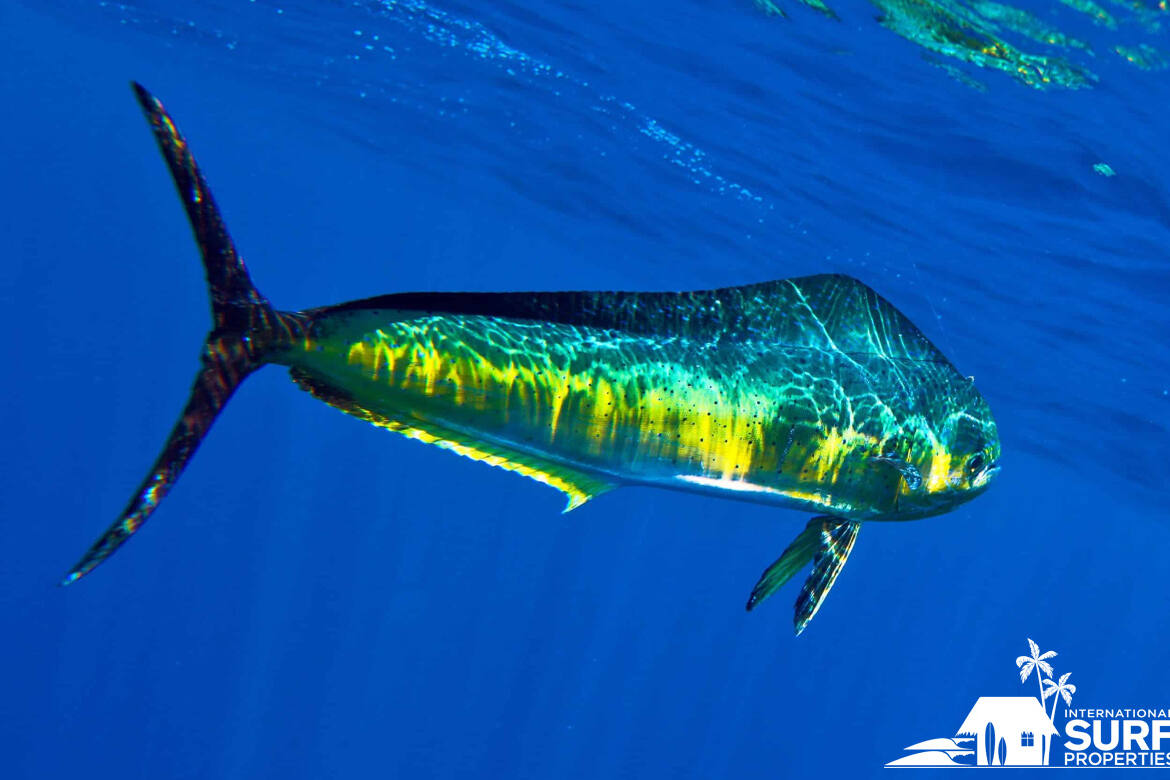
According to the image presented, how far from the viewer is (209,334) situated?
1298 millimetres

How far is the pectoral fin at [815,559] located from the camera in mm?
1761

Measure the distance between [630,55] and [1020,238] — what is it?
27.0 ft

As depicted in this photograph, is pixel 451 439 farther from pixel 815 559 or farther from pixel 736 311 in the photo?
pixel 815 559

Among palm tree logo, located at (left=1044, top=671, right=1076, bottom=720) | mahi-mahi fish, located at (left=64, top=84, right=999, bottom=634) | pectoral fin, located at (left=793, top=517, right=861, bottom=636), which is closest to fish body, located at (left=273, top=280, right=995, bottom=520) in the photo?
mahi-mahi fish, located at (left=64, top=84, right=999, bottom=634)

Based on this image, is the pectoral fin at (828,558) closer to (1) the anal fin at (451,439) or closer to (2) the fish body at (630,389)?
(2) the fish body at (630,389)

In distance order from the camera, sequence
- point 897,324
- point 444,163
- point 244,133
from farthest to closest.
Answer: point 244,133
point 444,163
point 897,324

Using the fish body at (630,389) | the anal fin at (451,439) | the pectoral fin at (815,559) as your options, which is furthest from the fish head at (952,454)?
the anal fin at (451,439)

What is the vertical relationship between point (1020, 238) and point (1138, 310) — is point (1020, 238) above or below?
above

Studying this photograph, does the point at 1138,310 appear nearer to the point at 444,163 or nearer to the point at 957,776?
the point at 444,163

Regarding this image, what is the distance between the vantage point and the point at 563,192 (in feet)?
88.0

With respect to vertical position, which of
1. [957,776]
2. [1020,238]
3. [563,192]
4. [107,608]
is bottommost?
[957,776]

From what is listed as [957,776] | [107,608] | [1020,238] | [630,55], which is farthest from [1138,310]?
[107,608]

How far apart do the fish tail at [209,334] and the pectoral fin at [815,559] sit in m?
1.12

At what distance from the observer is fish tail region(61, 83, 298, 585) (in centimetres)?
118
